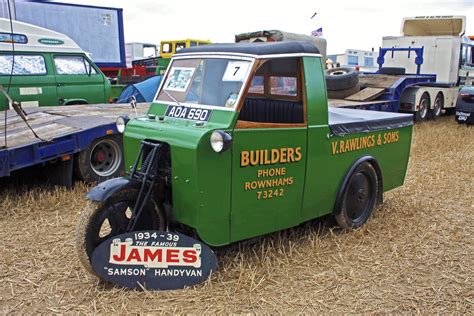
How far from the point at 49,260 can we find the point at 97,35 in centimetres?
1176

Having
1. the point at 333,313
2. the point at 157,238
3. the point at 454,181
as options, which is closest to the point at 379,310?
the point at 333,313

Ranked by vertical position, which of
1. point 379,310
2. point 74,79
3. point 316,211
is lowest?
point 379,310

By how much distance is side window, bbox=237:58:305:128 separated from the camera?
4418 mm

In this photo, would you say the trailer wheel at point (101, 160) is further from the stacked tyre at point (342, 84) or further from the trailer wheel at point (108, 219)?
the stacked tyre at point (342, 84)

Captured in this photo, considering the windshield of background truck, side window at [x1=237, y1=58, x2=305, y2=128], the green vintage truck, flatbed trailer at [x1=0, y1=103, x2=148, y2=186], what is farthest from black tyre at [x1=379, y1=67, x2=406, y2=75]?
the windshield of background truck

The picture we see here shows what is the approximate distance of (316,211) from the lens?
15.0 feet

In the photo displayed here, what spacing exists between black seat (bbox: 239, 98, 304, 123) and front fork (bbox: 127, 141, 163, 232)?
1190 mm

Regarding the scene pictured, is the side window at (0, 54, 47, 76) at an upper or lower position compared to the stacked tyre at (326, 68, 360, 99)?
upper

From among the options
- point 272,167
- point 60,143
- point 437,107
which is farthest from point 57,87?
point 437,107

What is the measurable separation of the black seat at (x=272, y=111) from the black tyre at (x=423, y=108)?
407 inches

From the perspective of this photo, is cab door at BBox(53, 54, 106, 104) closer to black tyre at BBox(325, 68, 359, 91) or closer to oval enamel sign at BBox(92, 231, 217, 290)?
black tyre at BBox(325, 68, 359, 91)

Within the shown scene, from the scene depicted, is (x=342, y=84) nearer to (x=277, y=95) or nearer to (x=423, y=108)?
(x=423, y=108)

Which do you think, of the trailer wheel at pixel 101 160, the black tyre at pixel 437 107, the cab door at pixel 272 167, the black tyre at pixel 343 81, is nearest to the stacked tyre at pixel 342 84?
the black tyre at pixel 343 81

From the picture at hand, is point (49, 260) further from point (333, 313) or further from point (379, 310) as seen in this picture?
point (379, 310)
